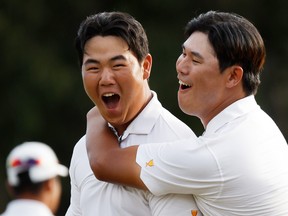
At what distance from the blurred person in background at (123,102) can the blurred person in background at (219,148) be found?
7cm

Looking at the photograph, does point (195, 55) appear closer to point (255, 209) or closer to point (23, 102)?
point (255, 209)

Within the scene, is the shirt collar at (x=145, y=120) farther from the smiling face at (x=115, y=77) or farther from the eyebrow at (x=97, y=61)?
the eyebrow at (x=97, y=61)

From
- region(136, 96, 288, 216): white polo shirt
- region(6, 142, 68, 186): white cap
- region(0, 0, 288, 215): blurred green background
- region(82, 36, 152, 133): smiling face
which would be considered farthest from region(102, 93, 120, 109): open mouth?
region(0, 0, 288, 215): blurred green background

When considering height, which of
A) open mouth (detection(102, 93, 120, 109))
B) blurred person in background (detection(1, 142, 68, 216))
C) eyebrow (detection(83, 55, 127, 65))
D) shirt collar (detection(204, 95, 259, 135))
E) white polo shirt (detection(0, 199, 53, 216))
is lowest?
white polo shirt (detection(0, 199, 53, 216))

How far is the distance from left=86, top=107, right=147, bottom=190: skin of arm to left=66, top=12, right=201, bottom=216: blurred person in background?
0.07 meters

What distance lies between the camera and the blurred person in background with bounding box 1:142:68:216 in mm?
5426

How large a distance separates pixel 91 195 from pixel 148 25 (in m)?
12.1

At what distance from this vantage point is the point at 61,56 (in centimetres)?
1752

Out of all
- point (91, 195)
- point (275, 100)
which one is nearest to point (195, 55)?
point (91, 195)

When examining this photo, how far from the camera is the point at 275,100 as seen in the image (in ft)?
58.6

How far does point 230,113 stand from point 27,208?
1.16m

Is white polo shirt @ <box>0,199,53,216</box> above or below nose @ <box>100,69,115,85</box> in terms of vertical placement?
below

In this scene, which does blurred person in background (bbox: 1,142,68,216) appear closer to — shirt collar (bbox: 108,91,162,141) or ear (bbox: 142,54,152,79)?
shirt collar (bbox: 108,91,162,141)

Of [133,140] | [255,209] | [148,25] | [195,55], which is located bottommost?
[255,209]
